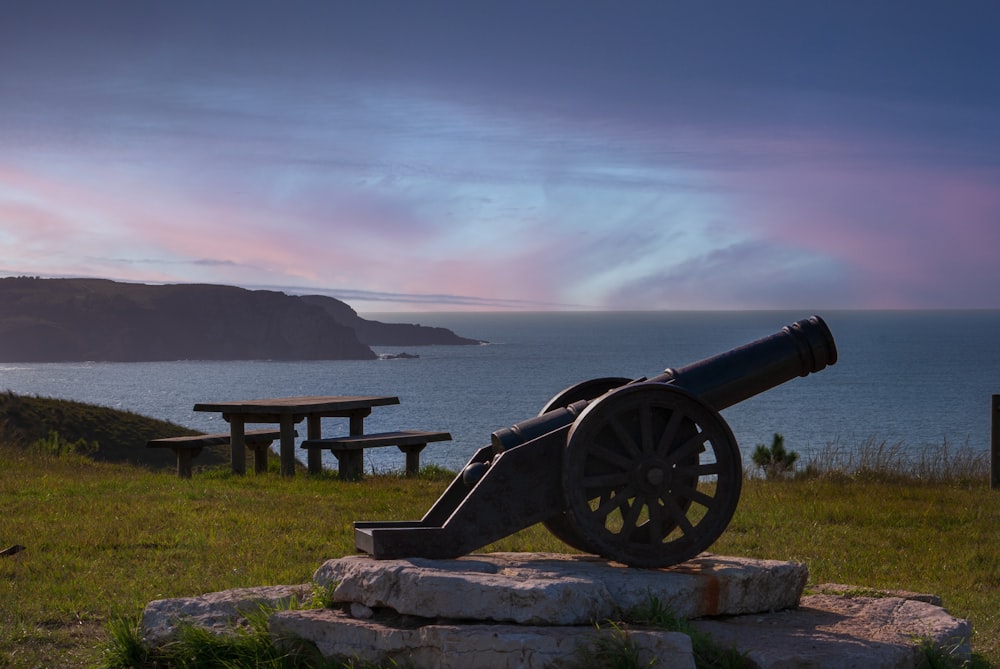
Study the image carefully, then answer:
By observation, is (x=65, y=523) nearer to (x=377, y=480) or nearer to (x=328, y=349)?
(x=377, y=480)

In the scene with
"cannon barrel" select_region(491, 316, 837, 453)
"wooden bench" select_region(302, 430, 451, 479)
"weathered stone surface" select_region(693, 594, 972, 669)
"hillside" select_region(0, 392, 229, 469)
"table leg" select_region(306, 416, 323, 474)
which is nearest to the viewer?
"weathered stone surface" select_region(693, 594, 972, 669)

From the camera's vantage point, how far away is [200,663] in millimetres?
5676

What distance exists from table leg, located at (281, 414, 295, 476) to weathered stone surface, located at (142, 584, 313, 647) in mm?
7990

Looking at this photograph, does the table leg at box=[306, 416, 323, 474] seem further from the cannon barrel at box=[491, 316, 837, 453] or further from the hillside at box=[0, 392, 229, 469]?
the cannon barrel at box=[491, 316, 837, 453]

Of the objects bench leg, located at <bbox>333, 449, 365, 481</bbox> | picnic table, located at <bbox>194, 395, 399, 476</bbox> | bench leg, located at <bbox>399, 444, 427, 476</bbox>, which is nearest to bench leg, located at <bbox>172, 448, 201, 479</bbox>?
picnic table, located at <bbox>194, 395, 399, 476</bbox>

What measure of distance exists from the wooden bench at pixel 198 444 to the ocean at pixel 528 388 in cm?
358

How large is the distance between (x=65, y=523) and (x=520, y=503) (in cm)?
575

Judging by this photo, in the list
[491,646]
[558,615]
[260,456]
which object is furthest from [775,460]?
[491,646]

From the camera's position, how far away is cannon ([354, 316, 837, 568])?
5875 millimetres

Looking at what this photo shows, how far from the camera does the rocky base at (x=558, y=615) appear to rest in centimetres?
515

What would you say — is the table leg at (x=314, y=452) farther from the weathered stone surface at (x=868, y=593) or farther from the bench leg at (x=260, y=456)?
the weathered stone surface at (x=868, y=593)

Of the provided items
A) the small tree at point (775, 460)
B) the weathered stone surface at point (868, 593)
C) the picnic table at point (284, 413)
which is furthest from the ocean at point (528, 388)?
the weathered stone surface at point (868, 593)

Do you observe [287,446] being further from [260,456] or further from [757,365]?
[757,365]

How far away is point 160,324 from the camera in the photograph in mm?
145625
